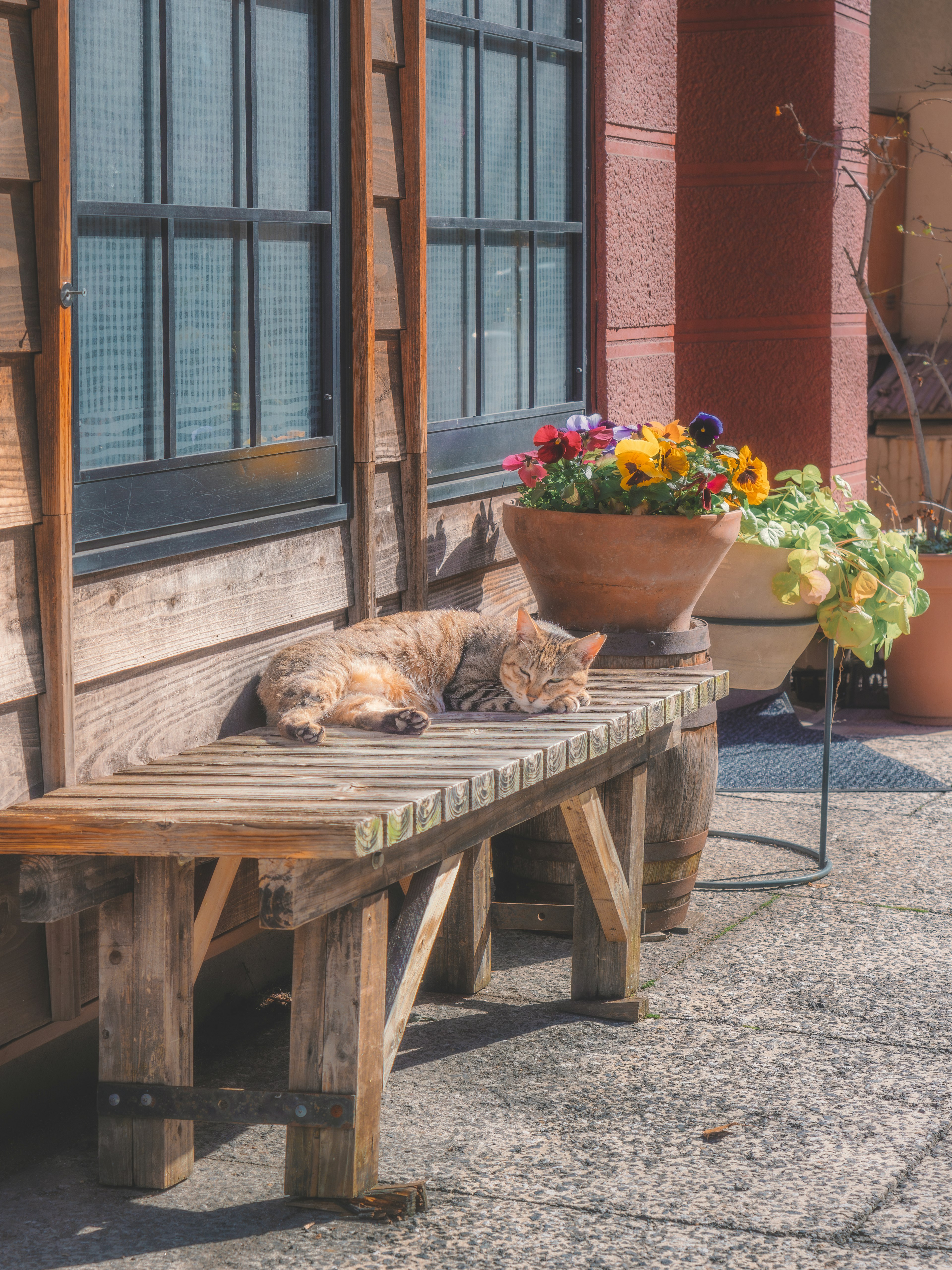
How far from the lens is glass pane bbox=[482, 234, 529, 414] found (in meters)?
4.52

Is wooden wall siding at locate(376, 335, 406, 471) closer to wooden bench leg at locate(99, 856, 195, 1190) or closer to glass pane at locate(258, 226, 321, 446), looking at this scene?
glass pane at locate(258, 226, 321, 446)

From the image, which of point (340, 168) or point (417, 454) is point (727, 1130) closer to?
point (417, 454)

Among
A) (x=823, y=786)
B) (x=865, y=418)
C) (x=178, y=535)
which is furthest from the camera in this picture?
(x=865, y=418)

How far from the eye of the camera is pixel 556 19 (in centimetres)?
476

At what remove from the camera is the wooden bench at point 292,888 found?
8.03 feet

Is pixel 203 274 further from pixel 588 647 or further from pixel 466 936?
pixel 466 936

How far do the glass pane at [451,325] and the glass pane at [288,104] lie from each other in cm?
54

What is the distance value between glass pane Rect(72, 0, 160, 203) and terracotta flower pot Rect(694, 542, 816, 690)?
2.28m

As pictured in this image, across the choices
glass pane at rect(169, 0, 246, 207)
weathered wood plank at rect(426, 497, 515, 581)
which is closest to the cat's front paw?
weathered wood plank at rect(426, 497, 515, 581)

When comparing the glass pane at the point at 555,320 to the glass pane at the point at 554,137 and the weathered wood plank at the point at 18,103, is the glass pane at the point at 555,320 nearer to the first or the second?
the glass pane at the point at 554,137

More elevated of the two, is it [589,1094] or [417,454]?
[417,454]

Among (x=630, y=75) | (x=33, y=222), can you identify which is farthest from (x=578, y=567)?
(x=630, y=75)

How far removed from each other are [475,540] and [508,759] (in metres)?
1.68

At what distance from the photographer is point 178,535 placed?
3152 millimetres
